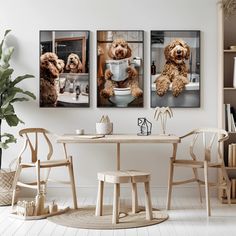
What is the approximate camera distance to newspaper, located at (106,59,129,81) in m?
5.84

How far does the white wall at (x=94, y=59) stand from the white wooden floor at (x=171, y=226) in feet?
3.27

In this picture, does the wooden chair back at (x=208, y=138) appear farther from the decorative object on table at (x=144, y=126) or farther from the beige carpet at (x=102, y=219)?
the beige carpet at (x=102, y=219)

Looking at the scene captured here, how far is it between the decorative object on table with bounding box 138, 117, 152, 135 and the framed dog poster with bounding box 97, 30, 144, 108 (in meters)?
0.21

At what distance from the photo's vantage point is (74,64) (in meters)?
5.86

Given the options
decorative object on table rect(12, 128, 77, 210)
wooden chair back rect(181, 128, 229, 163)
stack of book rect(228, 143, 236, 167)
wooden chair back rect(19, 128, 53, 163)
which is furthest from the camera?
stack of book rect(228, 143, 236, 167)

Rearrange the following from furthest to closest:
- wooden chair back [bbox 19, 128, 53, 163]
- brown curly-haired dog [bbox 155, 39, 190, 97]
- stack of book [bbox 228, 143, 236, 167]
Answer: brown curly-haired dog [bbox 155, 39, 190, 97]
stack of book [bbox 228, 143, 236, 167]
wooden chair back [bbox 19, 128, 53, 163]

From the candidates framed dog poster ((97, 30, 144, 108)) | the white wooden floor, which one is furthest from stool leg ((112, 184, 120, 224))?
framed dog poster ((97, 30, 144, 108))

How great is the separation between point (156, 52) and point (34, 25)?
1.43m

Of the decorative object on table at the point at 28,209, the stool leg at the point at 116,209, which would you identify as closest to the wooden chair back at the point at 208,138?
the stool leg at the point at 116,209

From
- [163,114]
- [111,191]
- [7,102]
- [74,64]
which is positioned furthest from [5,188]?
[163,114]

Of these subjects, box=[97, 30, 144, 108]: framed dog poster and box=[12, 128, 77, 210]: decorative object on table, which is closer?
box=[12, 128, 77, 210]: decorative object on table

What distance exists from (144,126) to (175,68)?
77 centimetres

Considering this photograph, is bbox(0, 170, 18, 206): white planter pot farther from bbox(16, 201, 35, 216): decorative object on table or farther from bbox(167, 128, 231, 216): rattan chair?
bbox(167, 128, 231, 216): rattan chair

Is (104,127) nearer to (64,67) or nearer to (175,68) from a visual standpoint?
(64,67)
